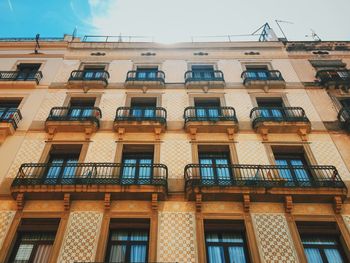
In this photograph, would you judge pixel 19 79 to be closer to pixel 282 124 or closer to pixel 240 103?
pixel 240 103

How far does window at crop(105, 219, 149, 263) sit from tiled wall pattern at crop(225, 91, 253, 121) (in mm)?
7451

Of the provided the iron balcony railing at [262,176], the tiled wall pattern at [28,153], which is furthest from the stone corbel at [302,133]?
the tiled wall pattern at [28,153]

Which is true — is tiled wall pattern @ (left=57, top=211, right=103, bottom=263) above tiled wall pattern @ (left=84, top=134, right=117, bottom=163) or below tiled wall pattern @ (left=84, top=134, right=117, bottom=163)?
below

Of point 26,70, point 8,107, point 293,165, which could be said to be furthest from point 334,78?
point 26,70

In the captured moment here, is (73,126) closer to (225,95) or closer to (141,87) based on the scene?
(141,87)

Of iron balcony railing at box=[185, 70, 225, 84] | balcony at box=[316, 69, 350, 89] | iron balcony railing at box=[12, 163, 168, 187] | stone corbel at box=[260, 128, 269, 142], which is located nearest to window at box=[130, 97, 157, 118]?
iron balcony railing at box=[185, 70, 225, 84]

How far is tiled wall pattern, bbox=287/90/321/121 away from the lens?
15.4m

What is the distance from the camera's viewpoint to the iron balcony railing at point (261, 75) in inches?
685

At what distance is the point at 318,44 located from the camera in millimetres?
20781

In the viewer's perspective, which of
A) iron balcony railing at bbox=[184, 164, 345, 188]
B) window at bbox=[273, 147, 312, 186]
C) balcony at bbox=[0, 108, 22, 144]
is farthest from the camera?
balcony at bbox=[0, 108, 22, 144]

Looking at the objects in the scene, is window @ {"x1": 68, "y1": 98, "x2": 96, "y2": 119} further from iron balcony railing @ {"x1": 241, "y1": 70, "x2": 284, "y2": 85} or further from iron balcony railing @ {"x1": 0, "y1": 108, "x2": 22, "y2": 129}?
iron balcony railing @ {"x1": 241, "y1": 70, "x2": 284, "y2": 85}

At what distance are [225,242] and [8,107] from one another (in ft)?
44.3

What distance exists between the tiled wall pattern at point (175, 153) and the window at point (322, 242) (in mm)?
4990

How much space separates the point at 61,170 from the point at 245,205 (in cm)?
764
